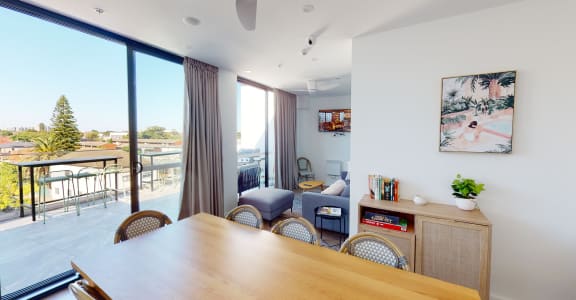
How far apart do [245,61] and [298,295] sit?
10.3 ft

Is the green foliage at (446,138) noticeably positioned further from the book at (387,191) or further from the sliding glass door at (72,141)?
the sliding glass door at (72,141)

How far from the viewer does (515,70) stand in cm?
185

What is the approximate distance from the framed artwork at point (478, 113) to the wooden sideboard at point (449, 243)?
59 centimetres

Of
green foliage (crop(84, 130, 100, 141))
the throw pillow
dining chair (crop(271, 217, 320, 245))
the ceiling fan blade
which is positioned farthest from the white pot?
green foliage (crop(84, 130, 100, 141))

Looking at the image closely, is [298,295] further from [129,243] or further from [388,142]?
[388,142]

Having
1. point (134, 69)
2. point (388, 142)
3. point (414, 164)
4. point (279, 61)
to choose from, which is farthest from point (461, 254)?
point (134, 69)

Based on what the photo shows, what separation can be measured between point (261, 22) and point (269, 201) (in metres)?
2.54

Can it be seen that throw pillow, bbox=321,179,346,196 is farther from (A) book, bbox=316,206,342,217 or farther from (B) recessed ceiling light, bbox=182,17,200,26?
(B) recessed ceiling light, bbox=182,17,200,26

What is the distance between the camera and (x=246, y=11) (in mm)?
1362

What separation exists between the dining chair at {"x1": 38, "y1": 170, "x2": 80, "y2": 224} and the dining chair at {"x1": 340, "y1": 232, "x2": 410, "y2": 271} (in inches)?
131

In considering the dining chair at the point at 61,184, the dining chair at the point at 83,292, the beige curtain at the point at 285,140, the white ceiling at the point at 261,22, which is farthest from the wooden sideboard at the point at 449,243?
the dining chair at the point at 61,184

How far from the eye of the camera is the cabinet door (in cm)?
171

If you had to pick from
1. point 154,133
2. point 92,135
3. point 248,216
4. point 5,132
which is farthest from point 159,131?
point 248,216

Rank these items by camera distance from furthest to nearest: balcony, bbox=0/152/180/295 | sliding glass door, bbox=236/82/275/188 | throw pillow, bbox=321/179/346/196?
1. sliding glass door, bbox=236/82/275/188
2. throw pillow, bbox=321/179/346/196
3. balcony, bbox=0/152/180/295
